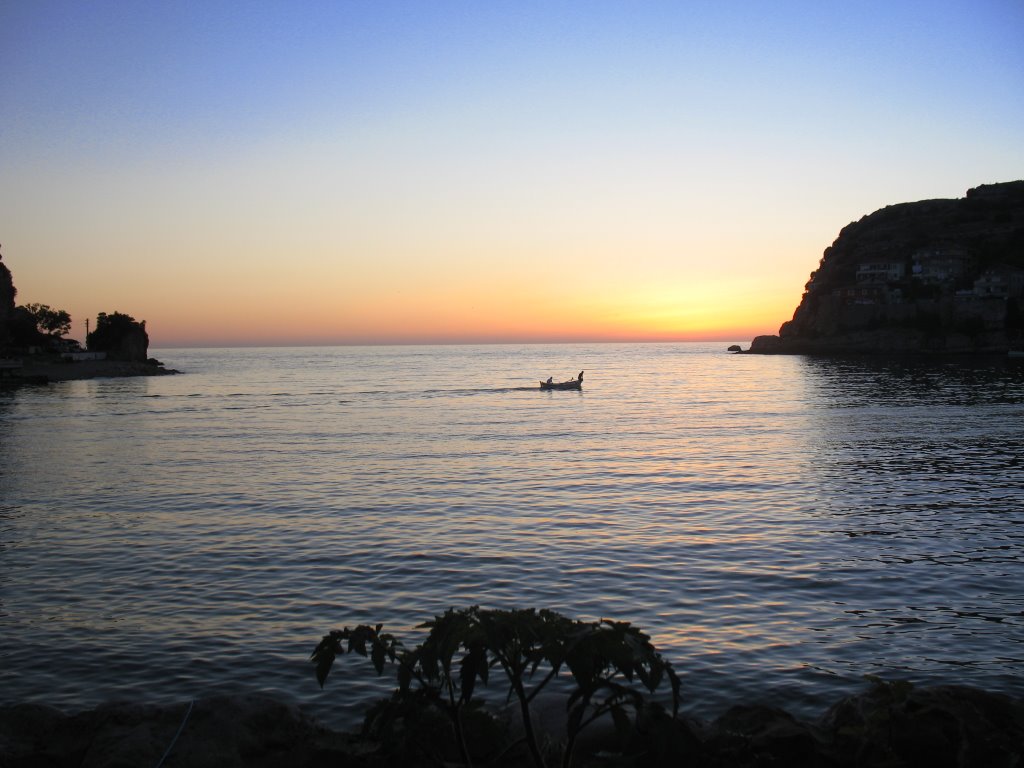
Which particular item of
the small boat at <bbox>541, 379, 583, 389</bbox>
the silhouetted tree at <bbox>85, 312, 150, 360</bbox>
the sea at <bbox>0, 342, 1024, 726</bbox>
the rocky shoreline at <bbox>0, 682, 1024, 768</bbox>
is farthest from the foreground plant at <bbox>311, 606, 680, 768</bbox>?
the silhouetted tree at <bbox>85, 312, 150, 360</bbox>

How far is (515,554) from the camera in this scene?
18.0 m

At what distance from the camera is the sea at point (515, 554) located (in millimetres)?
11453

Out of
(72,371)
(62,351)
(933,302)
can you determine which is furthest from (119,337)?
(933,302)

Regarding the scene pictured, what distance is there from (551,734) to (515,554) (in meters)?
9.77

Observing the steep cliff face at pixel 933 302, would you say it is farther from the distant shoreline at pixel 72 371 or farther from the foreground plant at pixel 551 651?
the foreground plant at pixel 551 651

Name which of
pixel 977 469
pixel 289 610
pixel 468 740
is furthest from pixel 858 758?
pixel 977 469

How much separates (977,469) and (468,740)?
30.3 m

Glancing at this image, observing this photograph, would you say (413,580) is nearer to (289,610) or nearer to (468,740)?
(289,610)

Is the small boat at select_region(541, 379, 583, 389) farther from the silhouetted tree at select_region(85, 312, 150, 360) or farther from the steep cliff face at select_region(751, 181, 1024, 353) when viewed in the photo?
the silhouetted tree at select_region(85, 312, 150, 360)

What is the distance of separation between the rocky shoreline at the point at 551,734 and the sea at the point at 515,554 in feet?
5.10

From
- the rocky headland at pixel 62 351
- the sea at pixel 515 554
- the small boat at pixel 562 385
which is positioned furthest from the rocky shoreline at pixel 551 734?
the rocky headland at pixel 62 351

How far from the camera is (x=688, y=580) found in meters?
15.7

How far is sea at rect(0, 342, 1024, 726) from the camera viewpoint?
11.5 metres

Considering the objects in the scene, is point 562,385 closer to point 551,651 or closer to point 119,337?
point 551,651
